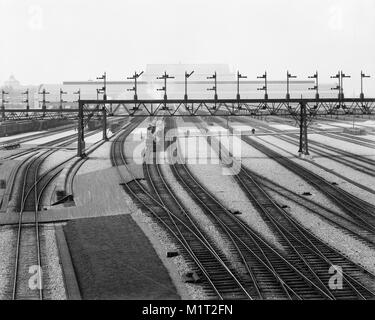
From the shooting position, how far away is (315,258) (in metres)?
15.2

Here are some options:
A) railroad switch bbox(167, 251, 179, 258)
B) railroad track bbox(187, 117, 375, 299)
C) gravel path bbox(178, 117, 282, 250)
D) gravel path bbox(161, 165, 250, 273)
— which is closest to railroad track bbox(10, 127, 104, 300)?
railroad switch bbox(167, 251, 179, 258)

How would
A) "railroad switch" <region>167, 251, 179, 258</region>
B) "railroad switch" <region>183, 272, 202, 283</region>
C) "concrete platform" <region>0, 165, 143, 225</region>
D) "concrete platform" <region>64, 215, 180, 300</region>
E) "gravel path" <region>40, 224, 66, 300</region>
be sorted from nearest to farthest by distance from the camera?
"concrete platform" <region>64, 215, 180, 300</region>, "gravel path" <region>40, 224, 66, 300</region>, "railroad switch" <region>183, 272, 202, 283</region>, "railroad switch" <region>167, 251, 179, 258</region>, "concrete platform" <region>0, 165, 143, 225</region>

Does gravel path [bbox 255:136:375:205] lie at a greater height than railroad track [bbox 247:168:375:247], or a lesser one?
greater

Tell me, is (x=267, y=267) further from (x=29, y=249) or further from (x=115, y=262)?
(x=29, y=249)

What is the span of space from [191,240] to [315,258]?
176 inches

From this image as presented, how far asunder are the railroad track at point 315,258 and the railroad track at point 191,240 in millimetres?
2321

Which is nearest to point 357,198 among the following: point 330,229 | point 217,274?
point 330,229

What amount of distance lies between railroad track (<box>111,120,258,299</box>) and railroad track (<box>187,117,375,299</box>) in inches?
91.4

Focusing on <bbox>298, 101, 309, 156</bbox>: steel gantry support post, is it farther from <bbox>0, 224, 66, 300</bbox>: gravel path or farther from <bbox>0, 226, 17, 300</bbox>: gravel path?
<bbox>0, 226, 17, 300</bbox>: gravel path

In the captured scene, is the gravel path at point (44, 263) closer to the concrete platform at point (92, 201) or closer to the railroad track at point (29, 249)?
the railroad track at point (29, 249)

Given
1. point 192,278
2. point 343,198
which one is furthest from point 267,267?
point 343,198

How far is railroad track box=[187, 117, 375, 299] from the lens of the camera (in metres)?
12.4
